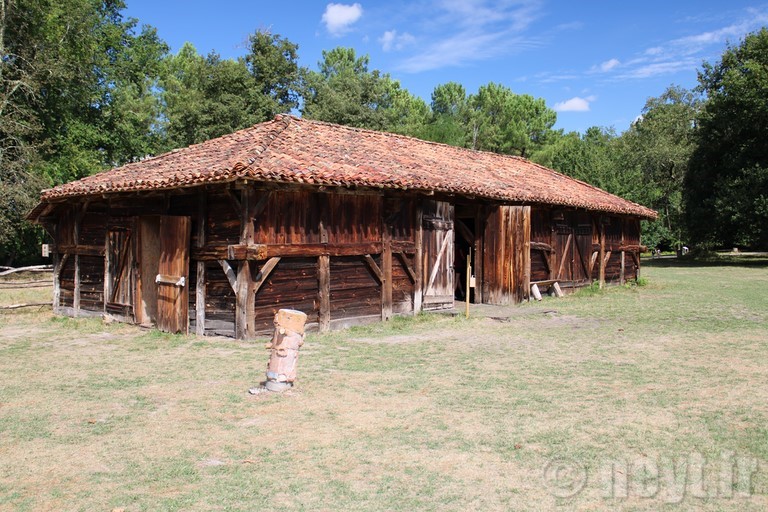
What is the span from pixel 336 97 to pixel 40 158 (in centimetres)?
1577

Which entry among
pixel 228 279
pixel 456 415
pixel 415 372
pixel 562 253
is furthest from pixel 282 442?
pixel 562 253

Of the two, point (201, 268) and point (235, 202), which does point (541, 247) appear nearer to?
point (235, 202)

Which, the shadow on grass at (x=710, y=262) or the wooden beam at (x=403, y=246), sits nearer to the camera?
the wooden beam at (x=403, y=246)

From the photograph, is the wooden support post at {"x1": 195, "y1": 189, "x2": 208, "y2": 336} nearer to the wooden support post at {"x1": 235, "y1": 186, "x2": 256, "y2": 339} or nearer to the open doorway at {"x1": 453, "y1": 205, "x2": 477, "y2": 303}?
the wooden support post at {"x1": 235, "y1": 186, "x2": 256, "y2": 339}

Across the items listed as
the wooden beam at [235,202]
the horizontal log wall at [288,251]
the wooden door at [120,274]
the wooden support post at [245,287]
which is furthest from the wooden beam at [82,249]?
the wooden support post at [245,287]

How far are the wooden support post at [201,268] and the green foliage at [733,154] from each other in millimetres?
26904

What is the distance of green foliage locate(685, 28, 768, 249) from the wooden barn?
17.6 metres

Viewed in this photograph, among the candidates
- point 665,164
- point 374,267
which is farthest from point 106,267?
point 665,164

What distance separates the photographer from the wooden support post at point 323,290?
454 inches

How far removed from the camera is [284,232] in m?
11.0

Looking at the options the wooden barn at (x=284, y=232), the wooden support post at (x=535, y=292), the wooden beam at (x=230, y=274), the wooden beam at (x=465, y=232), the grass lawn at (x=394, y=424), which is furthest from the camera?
the wooden support post at (x=535, y=292)

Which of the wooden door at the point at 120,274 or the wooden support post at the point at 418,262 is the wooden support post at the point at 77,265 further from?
the wooden support post at the point at 418,262

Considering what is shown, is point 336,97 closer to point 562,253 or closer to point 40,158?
point 40,158

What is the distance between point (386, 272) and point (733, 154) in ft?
89.2
